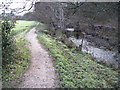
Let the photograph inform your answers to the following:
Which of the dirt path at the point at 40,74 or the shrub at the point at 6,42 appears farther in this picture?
the shrub at the point at 6,42

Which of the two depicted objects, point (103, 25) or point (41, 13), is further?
point (103, 25)

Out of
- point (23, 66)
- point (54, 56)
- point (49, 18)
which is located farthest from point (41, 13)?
point (23, 66)

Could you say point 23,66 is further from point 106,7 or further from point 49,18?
point 49,18

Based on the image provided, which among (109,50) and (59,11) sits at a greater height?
(59,11)

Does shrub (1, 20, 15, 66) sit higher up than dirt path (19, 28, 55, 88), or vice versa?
shrub (1, 20, 15, 66)

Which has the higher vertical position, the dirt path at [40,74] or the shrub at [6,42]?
the shrub at [6,42]

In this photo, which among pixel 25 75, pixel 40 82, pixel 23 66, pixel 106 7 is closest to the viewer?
pixel 40 82

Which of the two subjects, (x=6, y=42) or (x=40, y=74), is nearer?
(x=40, y=74)

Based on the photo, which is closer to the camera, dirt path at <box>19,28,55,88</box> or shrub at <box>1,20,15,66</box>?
dirt path at <box>19,28,55,88</box>

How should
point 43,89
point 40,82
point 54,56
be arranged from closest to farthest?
point 43,89 → point 40,82 → point 54,56

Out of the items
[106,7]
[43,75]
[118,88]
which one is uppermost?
[106,7]

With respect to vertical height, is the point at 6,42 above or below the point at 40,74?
above

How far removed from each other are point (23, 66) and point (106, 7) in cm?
1116

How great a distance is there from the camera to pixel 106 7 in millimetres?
14211
